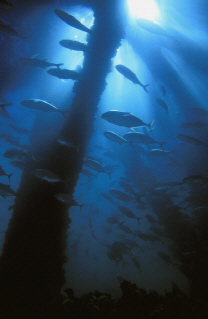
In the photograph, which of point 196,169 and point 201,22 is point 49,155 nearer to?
A: point 201,22

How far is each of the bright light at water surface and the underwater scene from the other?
0.04m

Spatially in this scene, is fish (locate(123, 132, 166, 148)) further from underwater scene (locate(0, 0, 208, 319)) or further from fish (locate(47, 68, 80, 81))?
fish (locate(47, 68, 80, 81))

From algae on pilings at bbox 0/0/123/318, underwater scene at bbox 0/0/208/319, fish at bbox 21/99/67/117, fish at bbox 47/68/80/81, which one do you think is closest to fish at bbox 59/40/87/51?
underwater scene at bbox 0/0/208/319

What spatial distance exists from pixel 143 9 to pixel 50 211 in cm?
893

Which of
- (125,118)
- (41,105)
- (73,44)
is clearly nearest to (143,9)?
(73,44)

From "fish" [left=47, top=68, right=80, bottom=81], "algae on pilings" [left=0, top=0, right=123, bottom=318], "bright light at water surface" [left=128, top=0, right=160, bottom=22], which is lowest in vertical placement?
"algae on pilings" [left=0, top=0, right=123, bottom=318]

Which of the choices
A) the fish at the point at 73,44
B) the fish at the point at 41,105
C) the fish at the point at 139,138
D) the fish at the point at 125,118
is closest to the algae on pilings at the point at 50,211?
the fish at the point at 73,44

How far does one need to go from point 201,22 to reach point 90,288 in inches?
622

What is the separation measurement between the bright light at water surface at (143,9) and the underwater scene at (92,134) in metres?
0.04

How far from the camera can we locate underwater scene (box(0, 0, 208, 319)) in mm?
3432

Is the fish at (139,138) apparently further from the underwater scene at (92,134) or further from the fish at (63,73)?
the fish at (63,73)

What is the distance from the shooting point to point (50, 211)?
443 centimetres

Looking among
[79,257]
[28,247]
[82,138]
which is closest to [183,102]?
[82,138]

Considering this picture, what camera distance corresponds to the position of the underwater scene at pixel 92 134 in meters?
3.43
